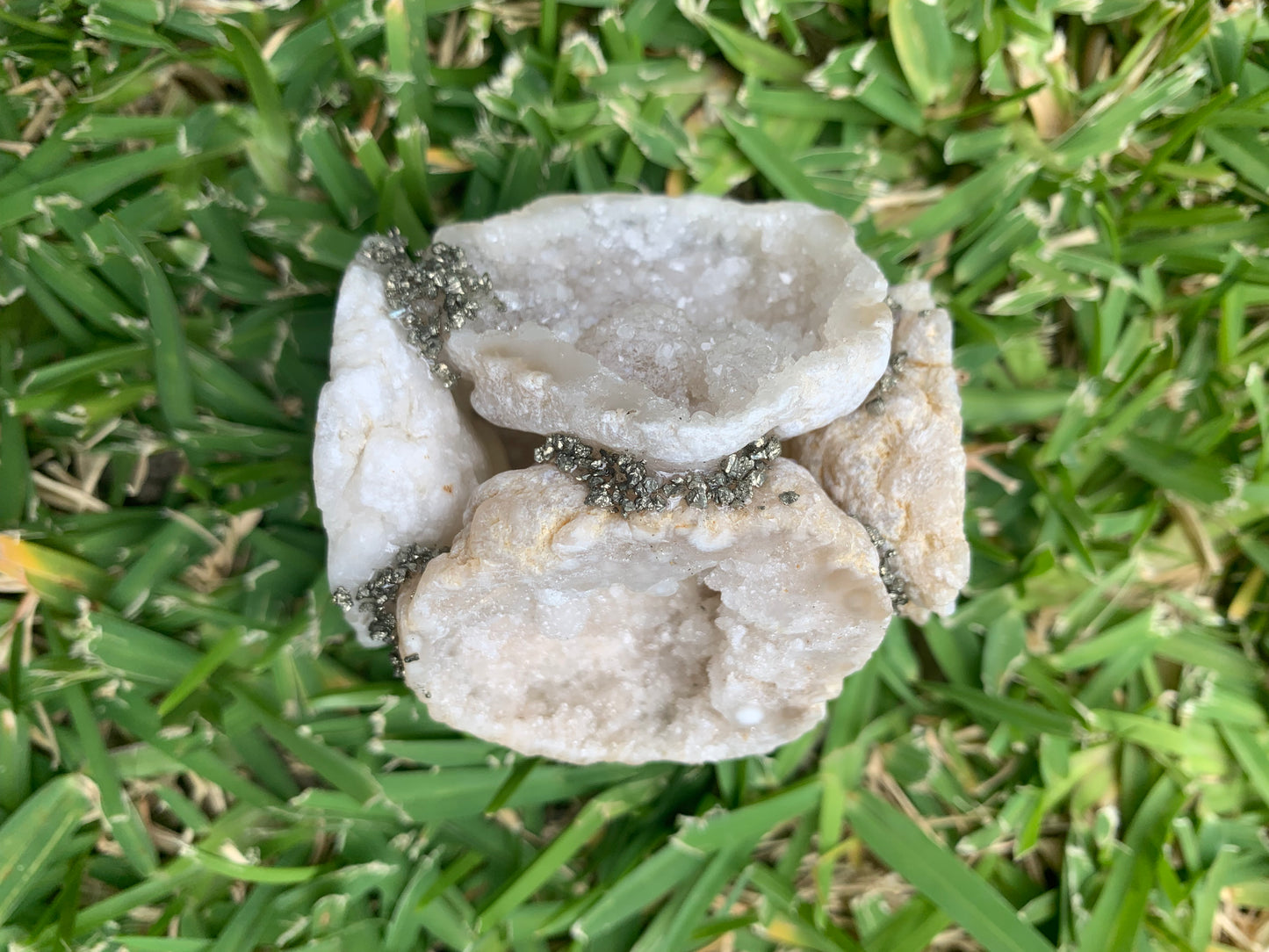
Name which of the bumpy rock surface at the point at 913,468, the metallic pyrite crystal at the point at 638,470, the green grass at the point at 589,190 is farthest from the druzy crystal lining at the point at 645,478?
the green grass at the point at 589,190

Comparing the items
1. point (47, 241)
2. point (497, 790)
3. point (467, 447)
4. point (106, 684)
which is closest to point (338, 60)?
point (47, 241)

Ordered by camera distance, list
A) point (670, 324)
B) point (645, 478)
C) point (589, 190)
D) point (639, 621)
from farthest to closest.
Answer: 1. point (589, 190)
2. point (639, 621)
3. point (670, 324)
4. point (645, 478)

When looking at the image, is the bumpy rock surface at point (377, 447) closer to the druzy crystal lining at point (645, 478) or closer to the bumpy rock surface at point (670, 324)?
the bumpy rock surface at point (670, 324)

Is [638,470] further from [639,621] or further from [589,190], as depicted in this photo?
[589,190]

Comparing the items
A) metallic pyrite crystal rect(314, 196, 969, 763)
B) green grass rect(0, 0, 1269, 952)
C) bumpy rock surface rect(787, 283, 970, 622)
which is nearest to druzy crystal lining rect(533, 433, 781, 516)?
metallic pyrite crystal rect(314, 196, 969, 763)

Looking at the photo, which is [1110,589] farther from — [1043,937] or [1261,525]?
[1043,937]

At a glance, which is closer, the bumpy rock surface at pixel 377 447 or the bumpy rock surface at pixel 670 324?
the bumpy rock surface at pixel 670 324

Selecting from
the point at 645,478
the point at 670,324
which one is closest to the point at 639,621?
the point at 645,478
